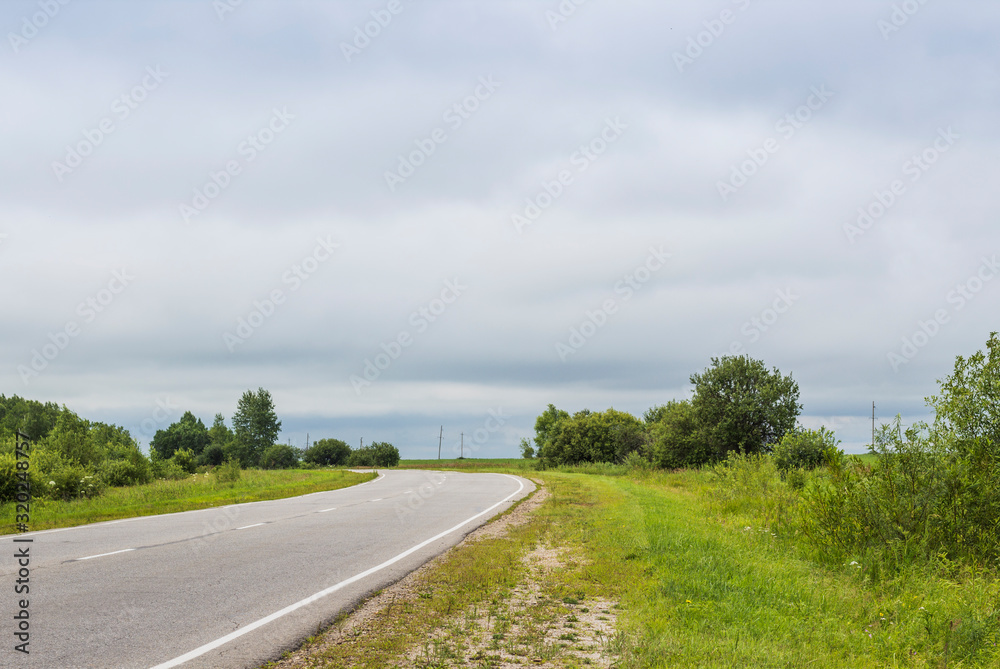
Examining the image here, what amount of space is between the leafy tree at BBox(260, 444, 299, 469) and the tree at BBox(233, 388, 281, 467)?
2.24m

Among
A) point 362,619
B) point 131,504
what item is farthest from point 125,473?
point 362,619

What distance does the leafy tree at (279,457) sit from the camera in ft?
319

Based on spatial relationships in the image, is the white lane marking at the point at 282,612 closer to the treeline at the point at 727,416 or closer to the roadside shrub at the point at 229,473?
the roadside shrub at the point at 229,473

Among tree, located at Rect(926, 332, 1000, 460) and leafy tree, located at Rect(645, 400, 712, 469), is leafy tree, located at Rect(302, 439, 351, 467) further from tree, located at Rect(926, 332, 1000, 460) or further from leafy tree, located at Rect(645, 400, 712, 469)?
tree, located at Rect(926, 332, 1000, 460)

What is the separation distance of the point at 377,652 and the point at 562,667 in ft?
5.51

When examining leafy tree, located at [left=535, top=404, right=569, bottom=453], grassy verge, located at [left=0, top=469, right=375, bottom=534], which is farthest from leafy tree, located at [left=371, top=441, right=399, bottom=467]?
grassy verge, located at [left=0, top=469, right=375, bottom=534]

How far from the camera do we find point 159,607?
24.4 feet

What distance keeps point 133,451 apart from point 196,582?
101ft

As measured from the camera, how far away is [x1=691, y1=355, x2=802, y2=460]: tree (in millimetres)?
51438

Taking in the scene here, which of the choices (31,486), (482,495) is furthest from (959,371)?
(31,486)

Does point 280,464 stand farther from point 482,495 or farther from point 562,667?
point 562,667

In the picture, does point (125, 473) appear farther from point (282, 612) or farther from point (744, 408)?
point (744, 408)

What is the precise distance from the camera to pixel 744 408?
51594 millimetres

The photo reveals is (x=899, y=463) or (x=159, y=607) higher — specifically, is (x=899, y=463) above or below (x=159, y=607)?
above
